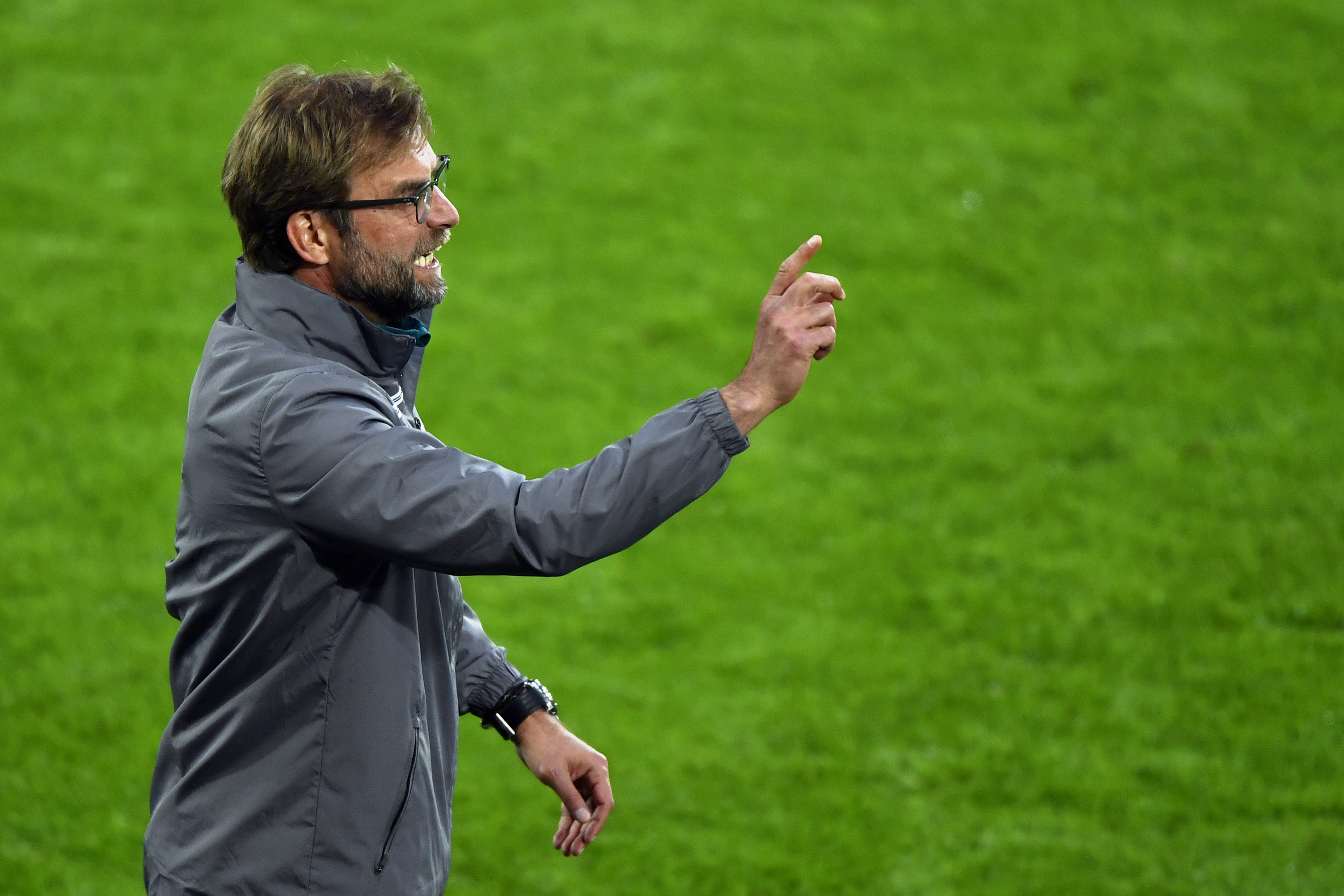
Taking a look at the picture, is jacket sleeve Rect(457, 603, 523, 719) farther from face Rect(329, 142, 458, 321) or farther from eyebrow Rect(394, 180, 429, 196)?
eyebrow Rect(394, 180, 429, 196)

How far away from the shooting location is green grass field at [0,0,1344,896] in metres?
5.00

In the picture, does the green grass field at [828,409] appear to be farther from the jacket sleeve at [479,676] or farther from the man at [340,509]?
the man at [340,509]

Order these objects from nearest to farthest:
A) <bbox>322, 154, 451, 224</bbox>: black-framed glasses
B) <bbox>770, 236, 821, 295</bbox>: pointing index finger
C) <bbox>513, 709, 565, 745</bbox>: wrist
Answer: <bbox>770, 236, 821, 295</bbox>: pointing index finger, <bbox>322, 154, 451, 224</bbox>: black-framed glasses, <bbox>513, 709, 565, 745</bbox>: wrist

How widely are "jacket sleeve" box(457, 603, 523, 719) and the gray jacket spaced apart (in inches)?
15.5

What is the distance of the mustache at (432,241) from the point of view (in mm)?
2719

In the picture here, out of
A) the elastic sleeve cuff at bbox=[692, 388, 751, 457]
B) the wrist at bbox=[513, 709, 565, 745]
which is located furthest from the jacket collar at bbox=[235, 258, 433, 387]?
the wrist at bbox=[513, 709, 565, 745]

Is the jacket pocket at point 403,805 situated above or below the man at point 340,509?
below

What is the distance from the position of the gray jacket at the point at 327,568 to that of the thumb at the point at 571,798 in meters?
0.36

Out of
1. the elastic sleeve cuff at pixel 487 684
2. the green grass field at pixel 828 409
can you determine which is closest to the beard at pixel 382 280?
the elastic sleeve cuff at pixel 487 684

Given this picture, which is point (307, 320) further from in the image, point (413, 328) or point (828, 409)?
point (828, 409)

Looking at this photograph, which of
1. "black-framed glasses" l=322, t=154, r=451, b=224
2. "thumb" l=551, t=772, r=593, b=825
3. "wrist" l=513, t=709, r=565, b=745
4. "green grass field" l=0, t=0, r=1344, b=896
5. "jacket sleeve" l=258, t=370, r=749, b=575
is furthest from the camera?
"green grass field" l=0, t=0, r=1344, b=896

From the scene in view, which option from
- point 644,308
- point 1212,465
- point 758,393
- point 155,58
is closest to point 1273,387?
point 1212,465

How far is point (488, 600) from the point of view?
6.09 metres

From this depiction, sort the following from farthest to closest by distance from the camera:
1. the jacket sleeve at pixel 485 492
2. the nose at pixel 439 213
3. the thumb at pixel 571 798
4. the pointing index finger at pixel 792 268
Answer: the thumb at pixel 571 798
the nose at pixel 439 213
the pointing index finger at pixel 792 268
the jacket sleeve at pixel 485 492
